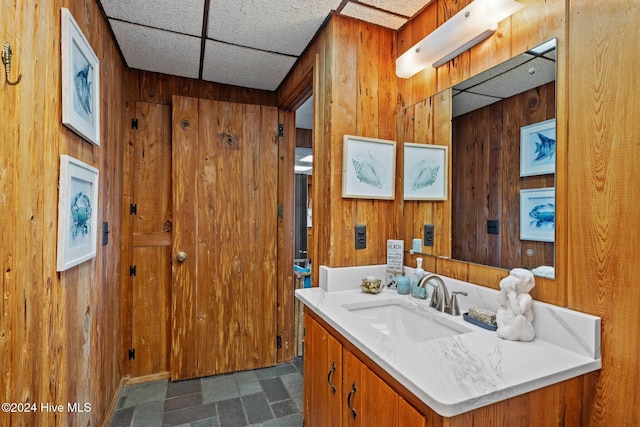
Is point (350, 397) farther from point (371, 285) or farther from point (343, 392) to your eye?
point (371, 285)

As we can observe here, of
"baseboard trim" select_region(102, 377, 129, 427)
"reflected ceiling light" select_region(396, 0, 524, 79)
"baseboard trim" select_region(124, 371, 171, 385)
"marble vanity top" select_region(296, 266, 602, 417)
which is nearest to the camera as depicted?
"marble vanity top" select_region(296, 266, 602, 417)

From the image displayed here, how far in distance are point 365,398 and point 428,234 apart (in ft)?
2.97

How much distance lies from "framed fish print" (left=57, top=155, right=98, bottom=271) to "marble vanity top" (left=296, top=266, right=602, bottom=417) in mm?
1069

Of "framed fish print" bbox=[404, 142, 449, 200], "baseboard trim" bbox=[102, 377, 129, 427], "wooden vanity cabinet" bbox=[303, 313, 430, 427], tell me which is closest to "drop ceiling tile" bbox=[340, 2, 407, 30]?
"framed fish print" bbox=[404, 142, 449, 200]

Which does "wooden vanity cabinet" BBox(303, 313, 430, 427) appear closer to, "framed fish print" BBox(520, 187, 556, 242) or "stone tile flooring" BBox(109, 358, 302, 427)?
"stone tile flooring" BBox(109, 358, 302, 427)

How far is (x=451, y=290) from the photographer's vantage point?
1463 mm

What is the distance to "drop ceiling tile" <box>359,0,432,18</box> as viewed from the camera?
1582mm

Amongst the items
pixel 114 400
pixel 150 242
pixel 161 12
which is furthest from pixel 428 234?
pixel 114 400

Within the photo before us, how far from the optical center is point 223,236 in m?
2.53

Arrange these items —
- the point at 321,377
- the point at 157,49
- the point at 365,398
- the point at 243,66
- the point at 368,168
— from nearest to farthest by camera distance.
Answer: the point at 365,398, the point at 321,377, the point at 368,168, the point at 157,49, the point at 243,66

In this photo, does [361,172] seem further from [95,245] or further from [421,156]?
[95,245]

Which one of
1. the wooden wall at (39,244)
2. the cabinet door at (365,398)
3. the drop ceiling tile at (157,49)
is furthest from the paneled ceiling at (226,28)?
the cabinet door at (365,398)

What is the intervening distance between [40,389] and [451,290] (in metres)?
1.61

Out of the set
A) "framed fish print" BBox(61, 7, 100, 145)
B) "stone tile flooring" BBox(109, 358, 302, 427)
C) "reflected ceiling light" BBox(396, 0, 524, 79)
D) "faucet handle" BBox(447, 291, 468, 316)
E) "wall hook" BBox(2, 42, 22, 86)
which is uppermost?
"reflected ceiling light" BBox(396, 0, 524, 79)
